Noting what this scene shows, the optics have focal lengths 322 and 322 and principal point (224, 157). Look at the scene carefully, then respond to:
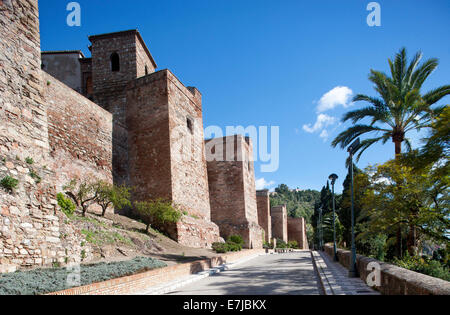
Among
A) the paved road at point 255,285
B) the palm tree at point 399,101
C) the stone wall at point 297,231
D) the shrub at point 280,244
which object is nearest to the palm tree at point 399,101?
the palm tree at point 399,101

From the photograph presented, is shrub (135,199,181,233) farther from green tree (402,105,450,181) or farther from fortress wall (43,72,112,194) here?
green tree (402,105,450,181)

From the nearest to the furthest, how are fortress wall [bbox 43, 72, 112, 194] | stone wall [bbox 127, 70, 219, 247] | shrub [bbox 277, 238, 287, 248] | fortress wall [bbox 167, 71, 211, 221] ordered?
fortress wall [bbox 43, 72, 112, 194] → stone wall [bbox 127, 70, 219, 247] → fortress wall [bbox 167, 71, 211, 221] → shrub [bbox 277, 238, 287, 248]

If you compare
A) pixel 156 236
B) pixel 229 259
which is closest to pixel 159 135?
pixel 156 236

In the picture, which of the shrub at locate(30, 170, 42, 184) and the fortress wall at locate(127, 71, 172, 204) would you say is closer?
the shrub at locate(30, 170, 42, 184)

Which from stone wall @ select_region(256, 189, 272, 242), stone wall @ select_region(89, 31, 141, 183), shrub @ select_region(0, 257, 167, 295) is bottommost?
stone wall @ select_region(256, 189, 272, 242)

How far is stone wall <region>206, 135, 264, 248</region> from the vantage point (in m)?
24.4

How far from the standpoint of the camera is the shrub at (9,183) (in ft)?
23.0

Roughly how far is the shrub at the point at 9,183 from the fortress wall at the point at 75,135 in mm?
4575

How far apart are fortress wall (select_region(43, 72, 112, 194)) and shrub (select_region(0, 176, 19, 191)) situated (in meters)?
4.57

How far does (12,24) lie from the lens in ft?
26.9

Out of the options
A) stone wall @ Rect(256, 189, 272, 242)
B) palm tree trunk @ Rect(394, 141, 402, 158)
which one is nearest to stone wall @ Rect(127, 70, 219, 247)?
palm tree trunk @ Rect(394, 141, 402, 158)

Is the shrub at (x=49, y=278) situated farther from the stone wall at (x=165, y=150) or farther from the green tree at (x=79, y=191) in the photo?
the stone wall at (x=165, y=150)
